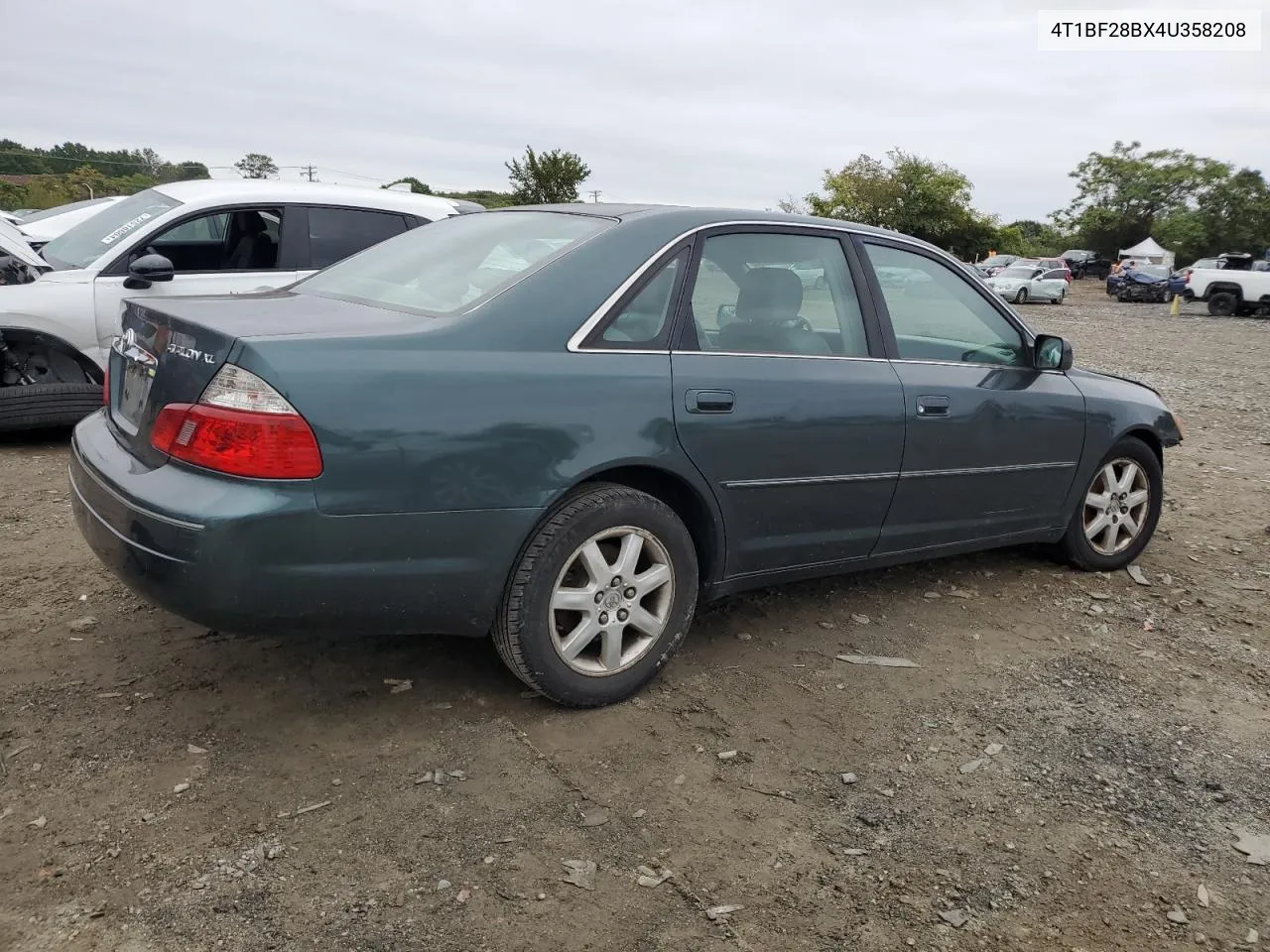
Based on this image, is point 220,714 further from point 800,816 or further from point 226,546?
point 800,816

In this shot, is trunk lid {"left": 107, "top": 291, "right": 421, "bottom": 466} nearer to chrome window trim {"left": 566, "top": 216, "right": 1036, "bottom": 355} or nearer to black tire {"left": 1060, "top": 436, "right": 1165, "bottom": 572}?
chrome window trim {"left": 566, "top": 216, "right": 1036, "bottom": 355}

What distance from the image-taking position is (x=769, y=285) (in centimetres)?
368

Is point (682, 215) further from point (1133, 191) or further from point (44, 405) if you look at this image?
point (1133, 191)

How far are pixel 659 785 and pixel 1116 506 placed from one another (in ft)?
10.1

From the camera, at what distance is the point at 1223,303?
28.1 metres

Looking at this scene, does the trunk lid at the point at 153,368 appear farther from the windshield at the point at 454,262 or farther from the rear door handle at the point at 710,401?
the rear door handle at the point at 710,401

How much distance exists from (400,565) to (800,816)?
1.26 meters

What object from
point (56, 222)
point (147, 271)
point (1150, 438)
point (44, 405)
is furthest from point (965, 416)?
point (56, 222)

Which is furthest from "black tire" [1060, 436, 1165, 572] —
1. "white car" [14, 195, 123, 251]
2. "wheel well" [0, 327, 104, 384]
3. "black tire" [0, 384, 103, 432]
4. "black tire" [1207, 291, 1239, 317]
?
"black tire" [1207, 291, 1239, 317]

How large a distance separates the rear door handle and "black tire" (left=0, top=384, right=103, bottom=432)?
4.58 metres

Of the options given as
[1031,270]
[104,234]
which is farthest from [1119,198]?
[104,234]

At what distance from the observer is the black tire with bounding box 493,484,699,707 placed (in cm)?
303

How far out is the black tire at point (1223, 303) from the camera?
27.9 meters

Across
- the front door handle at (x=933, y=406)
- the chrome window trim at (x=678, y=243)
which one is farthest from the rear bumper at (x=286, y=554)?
the front door handle at (x=933, y=406)
